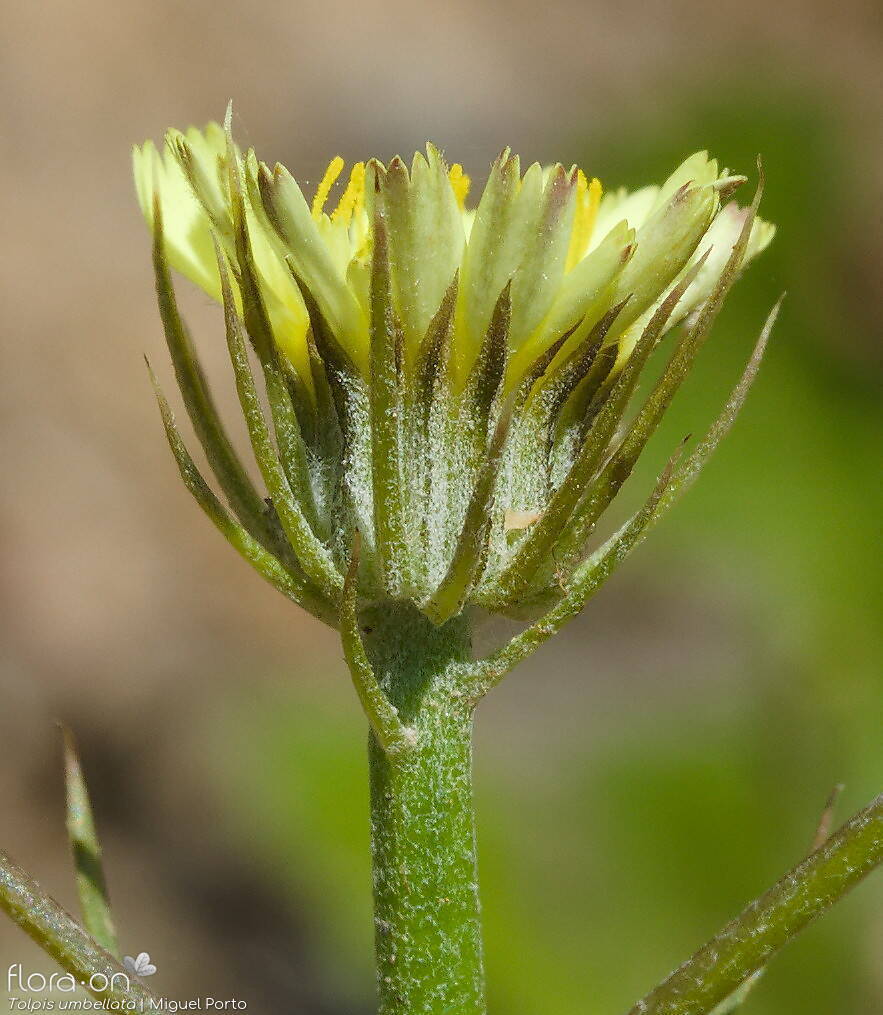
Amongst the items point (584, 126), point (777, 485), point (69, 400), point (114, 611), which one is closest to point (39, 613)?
point (114, 611)

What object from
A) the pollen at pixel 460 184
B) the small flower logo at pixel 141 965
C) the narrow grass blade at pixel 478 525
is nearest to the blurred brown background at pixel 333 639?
the small flower logo at pixel 141 965

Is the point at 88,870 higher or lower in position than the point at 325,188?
lower

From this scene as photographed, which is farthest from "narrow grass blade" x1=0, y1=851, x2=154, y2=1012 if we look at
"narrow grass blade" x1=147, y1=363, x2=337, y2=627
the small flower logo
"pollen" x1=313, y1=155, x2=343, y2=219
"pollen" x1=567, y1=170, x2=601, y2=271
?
"pollen" x1=567, y1=170, x2=601, y2=271

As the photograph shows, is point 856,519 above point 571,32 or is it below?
below

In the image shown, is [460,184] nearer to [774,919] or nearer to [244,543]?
[244,543]

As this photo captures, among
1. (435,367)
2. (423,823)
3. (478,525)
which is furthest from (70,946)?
(435,367)

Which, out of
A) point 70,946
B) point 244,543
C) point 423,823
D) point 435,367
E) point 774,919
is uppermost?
point 435,367

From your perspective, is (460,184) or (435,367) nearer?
(435,367)

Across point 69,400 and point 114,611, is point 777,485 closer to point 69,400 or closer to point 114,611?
point 114,611
